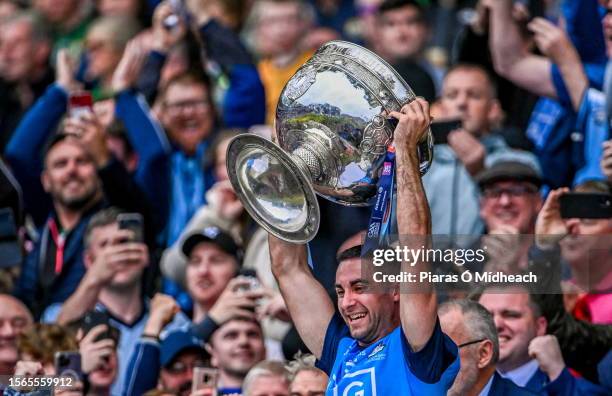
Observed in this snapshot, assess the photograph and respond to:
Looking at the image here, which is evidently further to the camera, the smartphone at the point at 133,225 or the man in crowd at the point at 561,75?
the smartphone at the point at 133,225

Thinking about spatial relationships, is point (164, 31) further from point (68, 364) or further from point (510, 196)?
point (68, 364)

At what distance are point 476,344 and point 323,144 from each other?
1150mm

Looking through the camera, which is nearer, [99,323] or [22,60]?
[99,323]

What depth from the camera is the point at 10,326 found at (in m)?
8.51

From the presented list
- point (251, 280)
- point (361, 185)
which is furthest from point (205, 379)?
point (361, 185)

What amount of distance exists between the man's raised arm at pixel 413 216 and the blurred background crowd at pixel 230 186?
0.67 meters

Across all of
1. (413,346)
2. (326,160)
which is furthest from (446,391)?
(326,160)

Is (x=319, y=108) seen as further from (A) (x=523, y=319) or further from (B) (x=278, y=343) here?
(B) (x=278, y=343)

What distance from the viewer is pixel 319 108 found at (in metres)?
6.32

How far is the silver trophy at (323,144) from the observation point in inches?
245

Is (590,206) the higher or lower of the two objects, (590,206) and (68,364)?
the higher

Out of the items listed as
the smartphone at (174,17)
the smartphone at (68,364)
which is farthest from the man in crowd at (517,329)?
the smartphone at (174,17)

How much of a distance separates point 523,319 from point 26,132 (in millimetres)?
4468

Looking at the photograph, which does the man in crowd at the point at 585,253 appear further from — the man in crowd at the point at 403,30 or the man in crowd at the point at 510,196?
the man in crowd at the point at 403,30
